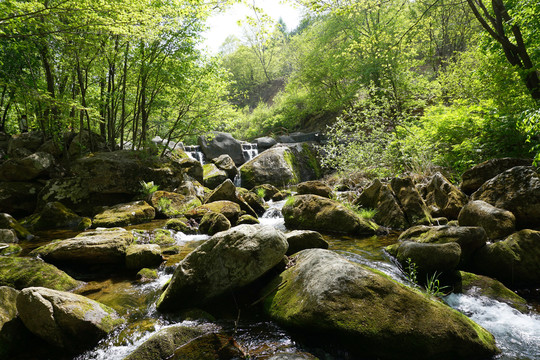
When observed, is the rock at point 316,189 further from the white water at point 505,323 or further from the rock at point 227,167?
the rock at point 227,167

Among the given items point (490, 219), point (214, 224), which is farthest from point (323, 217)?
point (490, 219)

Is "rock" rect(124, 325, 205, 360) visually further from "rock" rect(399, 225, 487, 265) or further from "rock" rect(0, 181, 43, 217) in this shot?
"rock" rect(0, 181, 43, 217)

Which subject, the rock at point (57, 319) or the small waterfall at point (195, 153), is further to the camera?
the small waterfall at point (195, 153)

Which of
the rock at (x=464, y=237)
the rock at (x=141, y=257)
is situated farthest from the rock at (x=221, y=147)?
the rock at (x=464, y=237)

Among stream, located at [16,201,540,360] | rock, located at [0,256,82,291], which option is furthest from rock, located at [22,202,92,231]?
stream, located at [16,201,540,360]

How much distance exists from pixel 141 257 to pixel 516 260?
256 inches

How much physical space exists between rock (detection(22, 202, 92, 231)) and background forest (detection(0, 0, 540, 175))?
120 inches

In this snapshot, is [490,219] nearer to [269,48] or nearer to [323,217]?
[323,217]

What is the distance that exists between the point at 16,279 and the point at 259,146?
20.1 metres

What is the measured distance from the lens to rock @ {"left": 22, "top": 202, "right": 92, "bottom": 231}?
8.34m

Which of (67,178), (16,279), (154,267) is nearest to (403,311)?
(154,267)

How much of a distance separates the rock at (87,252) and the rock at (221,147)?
15.0m

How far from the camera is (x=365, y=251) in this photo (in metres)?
5.79

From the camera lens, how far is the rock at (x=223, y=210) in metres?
8.80
